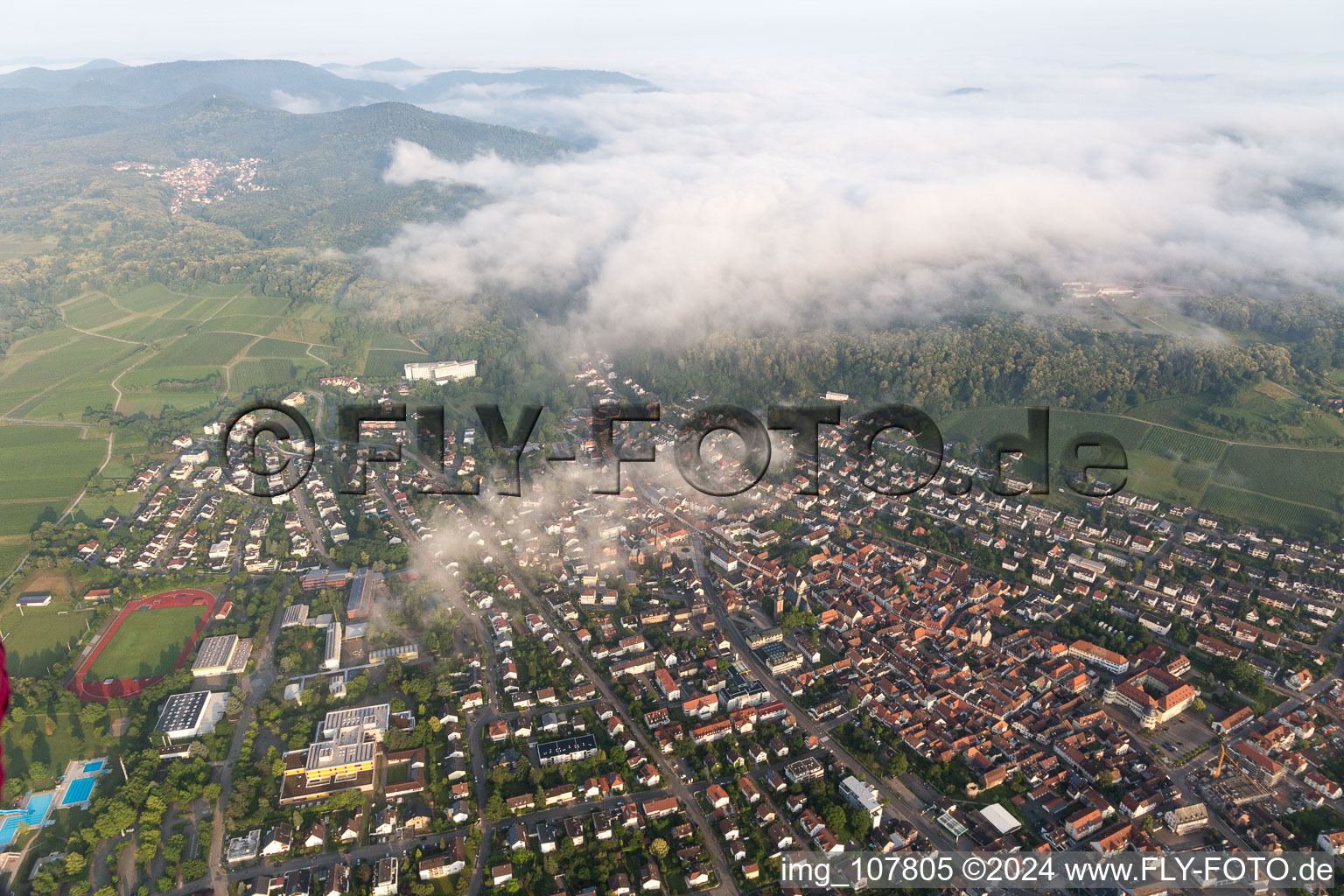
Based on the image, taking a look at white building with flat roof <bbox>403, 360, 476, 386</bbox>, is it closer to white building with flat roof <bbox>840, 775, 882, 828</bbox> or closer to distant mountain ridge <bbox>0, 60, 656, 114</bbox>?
white building with flat roof <bbox>840, 775, 882, 828</bbox>

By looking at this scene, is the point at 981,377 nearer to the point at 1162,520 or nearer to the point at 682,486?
the point at 1162,520

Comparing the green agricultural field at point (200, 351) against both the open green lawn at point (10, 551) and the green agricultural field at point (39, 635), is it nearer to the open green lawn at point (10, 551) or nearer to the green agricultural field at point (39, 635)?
the open green lawn at point (10, 551)

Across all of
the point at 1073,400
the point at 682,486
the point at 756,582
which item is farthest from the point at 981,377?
the point at 756,582

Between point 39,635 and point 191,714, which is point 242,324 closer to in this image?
point 39,635

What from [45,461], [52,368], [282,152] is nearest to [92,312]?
[52,368]
